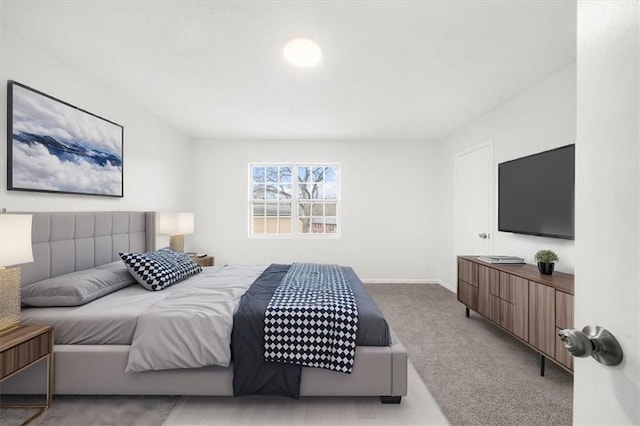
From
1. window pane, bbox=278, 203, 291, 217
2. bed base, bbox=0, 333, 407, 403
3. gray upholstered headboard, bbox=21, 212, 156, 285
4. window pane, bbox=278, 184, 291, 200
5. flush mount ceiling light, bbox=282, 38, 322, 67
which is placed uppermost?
flush mount ceiling light, bbox=282, 38, 322, 67

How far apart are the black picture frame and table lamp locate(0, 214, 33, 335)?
0.69 meters

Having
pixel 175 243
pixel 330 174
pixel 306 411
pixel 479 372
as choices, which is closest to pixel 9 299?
pixel 306 411

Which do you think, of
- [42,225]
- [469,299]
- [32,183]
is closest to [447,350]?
[469,299]

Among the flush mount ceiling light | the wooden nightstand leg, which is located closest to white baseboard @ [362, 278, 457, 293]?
the flush mount ceiling light

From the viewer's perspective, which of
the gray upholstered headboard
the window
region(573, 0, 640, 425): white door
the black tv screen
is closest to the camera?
region(573, 0, 640, 425): white door

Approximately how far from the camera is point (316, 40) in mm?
2396

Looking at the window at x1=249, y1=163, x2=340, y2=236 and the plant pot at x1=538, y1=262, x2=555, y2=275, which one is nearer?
the plant pot at x1=538, y1=262, x2=555, y2=275

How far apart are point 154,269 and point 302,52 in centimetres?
218

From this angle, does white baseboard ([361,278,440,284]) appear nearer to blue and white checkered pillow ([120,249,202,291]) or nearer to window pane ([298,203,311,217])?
window pane ([298,203,311,217])

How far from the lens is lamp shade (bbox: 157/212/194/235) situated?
4.00m

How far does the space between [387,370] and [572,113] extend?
8.54 ft

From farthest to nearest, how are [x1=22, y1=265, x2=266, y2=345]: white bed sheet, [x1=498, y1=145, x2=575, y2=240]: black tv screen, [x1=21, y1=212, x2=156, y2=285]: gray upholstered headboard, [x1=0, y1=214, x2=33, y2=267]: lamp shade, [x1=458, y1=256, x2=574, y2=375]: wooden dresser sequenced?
[x1=498, y1=145, x2=575, y2=240]: black tv screen, [x1=21, y1=212, x2=156, y2=285]: gray upholstered headboard, [x1=458, y1=256, x2=574, y2=375]: wooden dresser, [x1=22, y1=265, x2=266, y2=345]: white bed sheet, [x1=0, y1=214, x2=33, y2=267]: lamp shade

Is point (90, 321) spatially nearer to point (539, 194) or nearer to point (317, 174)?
point (539, 194)

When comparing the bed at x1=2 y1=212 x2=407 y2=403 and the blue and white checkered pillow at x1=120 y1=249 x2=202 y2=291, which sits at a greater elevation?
the blue and white checkered pillow at x1=120 y1=249 x2=202 y2=291
